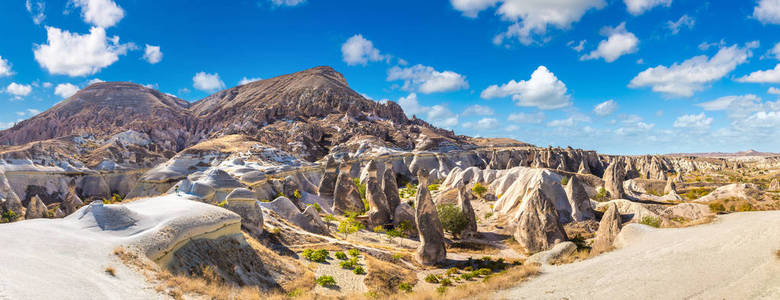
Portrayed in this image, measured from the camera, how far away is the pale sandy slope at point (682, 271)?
7902mm

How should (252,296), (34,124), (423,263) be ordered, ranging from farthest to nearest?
(34,124)
(423,263)
(252,296)

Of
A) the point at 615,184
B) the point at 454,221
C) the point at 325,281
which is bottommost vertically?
the point at 325,281

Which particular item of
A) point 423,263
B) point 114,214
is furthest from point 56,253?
point 423,263

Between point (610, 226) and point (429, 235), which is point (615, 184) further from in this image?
point (429, 235)

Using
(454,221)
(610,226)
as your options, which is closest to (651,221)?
(610,226)

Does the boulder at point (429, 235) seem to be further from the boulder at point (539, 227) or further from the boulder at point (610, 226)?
the boulder at point (610, 226)

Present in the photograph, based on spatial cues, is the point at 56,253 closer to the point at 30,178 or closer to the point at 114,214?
the point at 114,214

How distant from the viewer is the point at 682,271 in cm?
906

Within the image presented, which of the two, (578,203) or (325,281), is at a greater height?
(578,203)

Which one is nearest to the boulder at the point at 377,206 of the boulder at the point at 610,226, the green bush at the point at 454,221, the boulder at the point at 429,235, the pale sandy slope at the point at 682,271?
the green bush at the point at 454,221

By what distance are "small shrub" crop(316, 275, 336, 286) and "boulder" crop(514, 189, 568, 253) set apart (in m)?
14.6

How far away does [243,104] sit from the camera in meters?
190

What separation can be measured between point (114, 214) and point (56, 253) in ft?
9.12

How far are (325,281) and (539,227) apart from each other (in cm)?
1551
